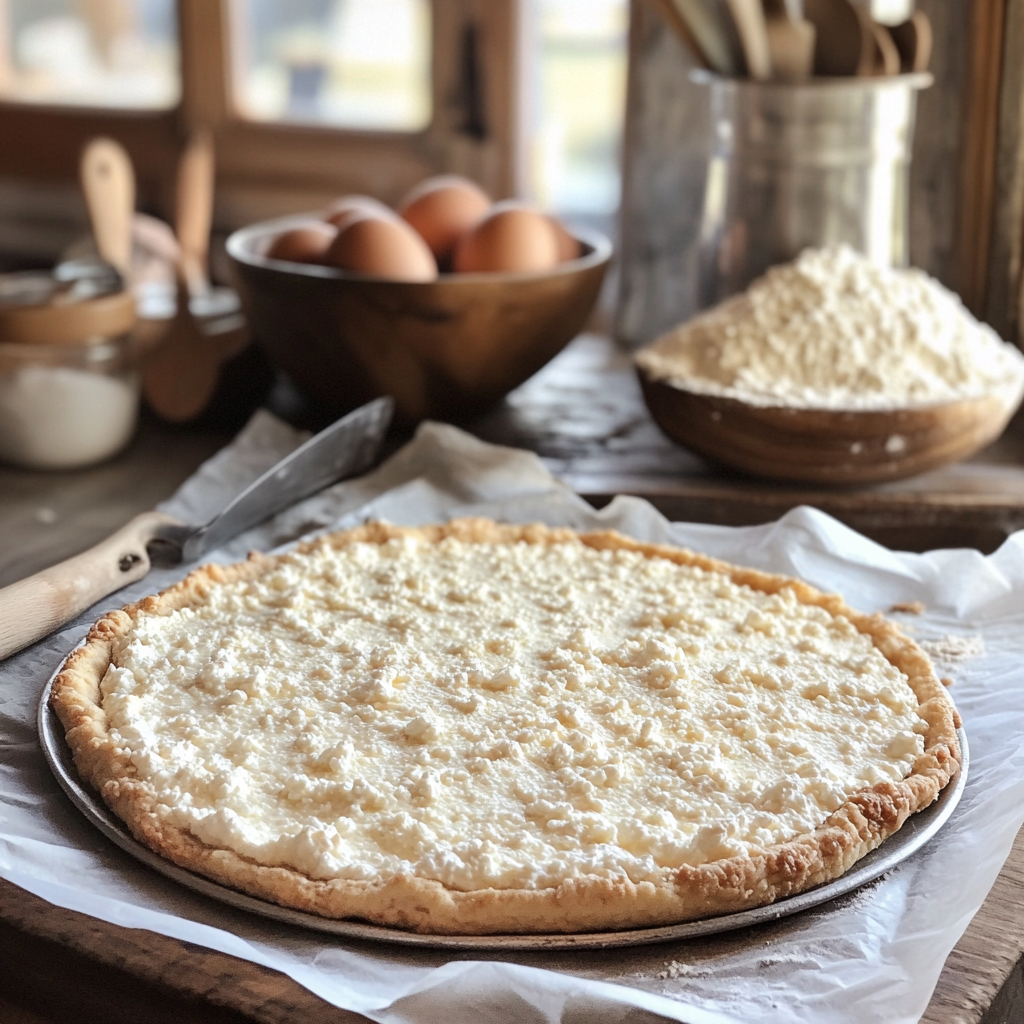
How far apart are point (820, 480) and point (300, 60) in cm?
157

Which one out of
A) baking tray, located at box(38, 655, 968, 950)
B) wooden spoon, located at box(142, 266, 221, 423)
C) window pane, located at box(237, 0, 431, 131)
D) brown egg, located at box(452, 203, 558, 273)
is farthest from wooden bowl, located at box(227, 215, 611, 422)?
window pane, located at box(237, 0, 431, 131)

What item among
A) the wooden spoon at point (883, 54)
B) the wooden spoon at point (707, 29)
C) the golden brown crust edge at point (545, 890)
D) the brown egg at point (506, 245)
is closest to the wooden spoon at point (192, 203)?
the brown egg at point (506, 245)

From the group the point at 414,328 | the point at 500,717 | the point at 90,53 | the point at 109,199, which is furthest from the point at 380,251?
the point at 90,53

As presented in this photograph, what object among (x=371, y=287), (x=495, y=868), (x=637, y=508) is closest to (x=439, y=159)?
(x=371, y=287)

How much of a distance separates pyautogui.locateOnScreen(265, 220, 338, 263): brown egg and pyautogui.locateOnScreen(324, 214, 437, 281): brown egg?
0.06 m

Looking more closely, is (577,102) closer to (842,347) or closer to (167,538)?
(842,347)

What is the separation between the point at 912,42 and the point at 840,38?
93 mm

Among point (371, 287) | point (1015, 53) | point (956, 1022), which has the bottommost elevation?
point (956, 1022)

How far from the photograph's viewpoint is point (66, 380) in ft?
5.39

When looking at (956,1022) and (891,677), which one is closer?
(956,1022)

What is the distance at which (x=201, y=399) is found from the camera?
72.3 inches

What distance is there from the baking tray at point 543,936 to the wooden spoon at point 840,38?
1.05 m

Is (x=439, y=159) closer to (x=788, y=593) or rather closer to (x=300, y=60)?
(x=300, y=60)

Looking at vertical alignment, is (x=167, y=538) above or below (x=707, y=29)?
below
